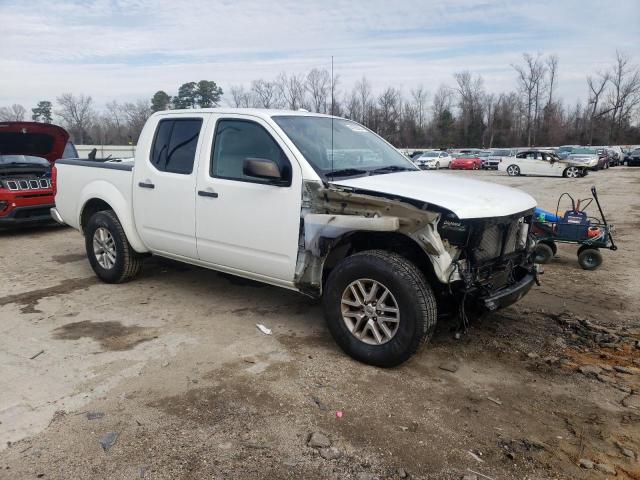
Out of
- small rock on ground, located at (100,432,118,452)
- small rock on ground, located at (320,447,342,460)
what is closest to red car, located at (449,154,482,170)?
small rock on ground, located at (320,447,342,460)

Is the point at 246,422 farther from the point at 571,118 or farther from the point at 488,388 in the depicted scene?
the point at 571,118

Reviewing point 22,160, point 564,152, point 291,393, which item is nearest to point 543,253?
point 291,393

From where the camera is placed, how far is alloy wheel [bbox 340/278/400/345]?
3672 mm

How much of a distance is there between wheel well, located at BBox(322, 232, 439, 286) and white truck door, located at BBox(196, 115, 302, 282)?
413 mm

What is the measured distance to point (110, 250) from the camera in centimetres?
584

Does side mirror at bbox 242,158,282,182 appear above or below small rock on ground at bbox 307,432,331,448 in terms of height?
above

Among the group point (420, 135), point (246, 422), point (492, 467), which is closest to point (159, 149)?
point (246, 422)

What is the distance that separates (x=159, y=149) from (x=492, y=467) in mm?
4218

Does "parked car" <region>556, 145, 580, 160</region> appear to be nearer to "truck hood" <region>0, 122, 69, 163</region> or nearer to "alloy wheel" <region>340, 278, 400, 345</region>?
"truck hood" <region>0, 122, 69, 163</region>

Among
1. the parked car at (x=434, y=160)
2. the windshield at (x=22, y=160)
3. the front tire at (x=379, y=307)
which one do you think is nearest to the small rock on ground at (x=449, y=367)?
the front tire at (x=379, y=307)

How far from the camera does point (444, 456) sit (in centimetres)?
277

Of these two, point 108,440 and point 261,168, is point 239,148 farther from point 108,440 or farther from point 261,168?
point 108,440

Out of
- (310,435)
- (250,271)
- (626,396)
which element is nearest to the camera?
Answer: (310,435)

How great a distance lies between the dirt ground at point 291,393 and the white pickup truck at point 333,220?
0.48m
